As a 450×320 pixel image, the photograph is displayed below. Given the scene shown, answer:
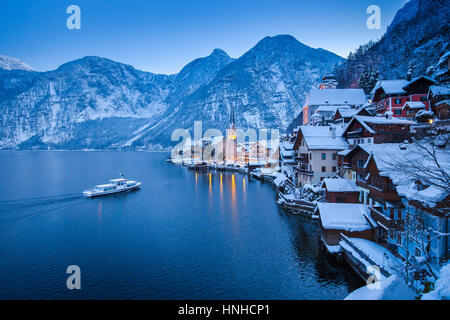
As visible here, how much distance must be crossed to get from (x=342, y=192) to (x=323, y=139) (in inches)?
627

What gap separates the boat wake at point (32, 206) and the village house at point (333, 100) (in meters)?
82.1

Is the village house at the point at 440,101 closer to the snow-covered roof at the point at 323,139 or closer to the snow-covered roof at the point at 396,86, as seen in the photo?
the snow-covered roof at the point at 396,86

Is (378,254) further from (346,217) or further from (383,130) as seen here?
(383,130)

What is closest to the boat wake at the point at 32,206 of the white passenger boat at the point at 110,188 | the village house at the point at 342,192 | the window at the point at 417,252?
the white passenger boat at the point at 110,188

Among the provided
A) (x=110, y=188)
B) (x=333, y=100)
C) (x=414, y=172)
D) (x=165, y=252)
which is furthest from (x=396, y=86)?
(x=110, y=188)

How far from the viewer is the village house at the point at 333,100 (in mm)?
91188

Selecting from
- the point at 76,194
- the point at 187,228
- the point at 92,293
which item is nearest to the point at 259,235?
the point at 187,228

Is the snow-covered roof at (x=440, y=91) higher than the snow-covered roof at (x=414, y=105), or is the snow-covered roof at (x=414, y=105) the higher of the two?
the snow-covered roof at (x=440, y=91)

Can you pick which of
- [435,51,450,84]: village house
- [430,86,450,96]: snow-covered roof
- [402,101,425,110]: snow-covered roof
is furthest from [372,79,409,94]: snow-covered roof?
[430,86,450,96]: snow-covered roof

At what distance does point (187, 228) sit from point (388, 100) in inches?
2116

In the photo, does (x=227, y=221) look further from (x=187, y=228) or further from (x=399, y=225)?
(x=399, y=225)

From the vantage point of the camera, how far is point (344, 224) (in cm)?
2828

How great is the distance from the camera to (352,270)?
80.3ft

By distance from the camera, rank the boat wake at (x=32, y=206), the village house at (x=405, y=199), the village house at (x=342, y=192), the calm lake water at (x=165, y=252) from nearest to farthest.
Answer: the village house at (x=405, y=199)
the calm lake water at (x=165, y=252)
the village house at (x=342, y=192)
the boat wake at (x=32, y=206)
